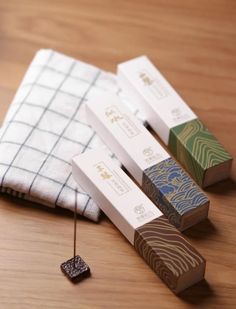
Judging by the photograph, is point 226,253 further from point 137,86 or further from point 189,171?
point 137,86

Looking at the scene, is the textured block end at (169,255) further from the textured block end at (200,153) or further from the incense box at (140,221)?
the textured block end at (200,153)

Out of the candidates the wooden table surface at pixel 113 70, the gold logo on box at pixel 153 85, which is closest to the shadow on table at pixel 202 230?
the wooden table surface at pixel 113 70

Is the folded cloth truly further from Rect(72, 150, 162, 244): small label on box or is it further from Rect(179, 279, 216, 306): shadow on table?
Rect(179, 279, 216, 306): shadow on table

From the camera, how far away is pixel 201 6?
56.7 inches

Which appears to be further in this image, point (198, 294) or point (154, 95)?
point (154, 95)

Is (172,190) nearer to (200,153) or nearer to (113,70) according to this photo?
(200,153)

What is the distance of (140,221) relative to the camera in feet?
3.57

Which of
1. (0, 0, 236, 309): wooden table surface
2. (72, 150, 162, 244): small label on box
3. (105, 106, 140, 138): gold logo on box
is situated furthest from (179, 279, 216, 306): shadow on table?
(105, 106, 140, 138): gold logo on box

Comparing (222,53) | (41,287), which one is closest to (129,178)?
(41,287)

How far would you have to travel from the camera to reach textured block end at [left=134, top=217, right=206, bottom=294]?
1048mm

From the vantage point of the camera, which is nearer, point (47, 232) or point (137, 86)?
point (47, 232)

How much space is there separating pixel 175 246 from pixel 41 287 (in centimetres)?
18

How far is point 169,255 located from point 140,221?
0.21 ft

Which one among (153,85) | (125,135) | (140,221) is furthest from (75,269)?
(153,85)
